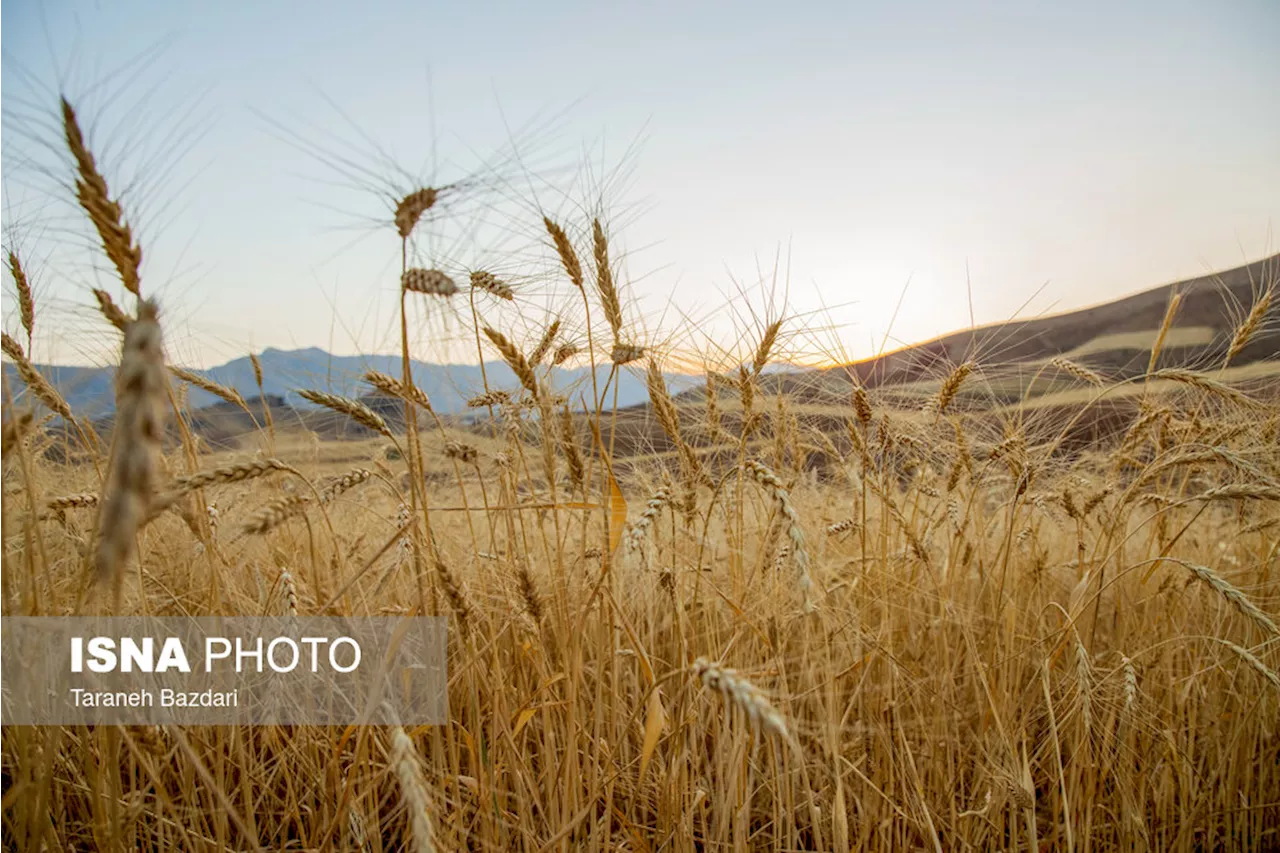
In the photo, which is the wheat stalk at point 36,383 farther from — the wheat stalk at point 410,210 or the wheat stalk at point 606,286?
the wheat stalk at point 606,286

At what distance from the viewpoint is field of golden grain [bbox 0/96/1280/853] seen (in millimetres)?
1358

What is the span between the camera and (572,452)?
5.46ft

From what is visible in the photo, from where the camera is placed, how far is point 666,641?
2682 mm

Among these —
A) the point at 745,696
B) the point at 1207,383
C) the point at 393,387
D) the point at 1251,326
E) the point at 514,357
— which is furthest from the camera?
the point at 1251,326

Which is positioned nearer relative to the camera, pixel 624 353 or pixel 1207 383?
pixel 624 353

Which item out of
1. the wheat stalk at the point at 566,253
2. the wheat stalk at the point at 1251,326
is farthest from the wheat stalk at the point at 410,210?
the wheat stalk at the point at 1251,326

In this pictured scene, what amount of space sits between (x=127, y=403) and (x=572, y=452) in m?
1.08

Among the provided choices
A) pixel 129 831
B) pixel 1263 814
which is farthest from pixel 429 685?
pixel 1263 814

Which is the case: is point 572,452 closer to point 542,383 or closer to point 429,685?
point 542,383

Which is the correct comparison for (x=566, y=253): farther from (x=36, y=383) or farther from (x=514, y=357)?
(x=36, y=383)

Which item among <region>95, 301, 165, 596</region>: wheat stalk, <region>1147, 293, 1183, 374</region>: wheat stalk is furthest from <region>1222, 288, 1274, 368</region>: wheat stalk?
<region>95, 301, 165, 596</region>: wheat stalk

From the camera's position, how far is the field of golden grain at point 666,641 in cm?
136

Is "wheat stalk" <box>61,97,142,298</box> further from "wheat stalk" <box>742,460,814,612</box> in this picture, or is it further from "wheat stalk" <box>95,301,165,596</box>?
"wheat stalk" <box>742,460,814,612</box>

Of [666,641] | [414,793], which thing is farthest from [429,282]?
[666,641]
